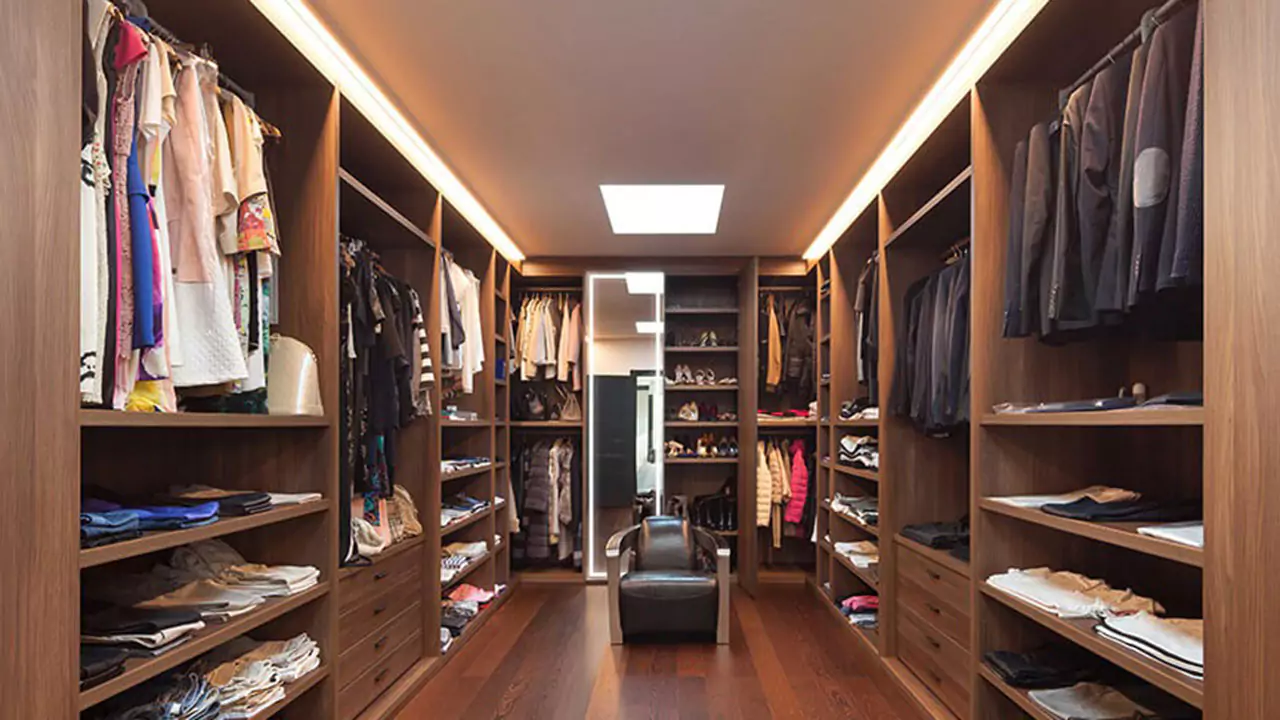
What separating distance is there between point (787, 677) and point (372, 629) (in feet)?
6.80

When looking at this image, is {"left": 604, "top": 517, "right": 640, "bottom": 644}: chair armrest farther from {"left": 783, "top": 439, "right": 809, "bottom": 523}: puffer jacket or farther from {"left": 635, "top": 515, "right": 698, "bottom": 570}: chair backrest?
{"left": 783, "top": 439, "right": 809, "bottom": 523}: puffer jacket

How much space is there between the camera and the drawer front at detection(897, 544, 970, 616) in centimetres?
312

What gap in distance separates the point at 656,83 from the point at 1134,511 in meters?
2.16

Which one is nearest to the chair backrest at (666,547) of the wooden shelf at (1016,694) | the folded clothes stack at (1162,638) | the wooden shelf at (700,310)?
the wooden shelf at (700,310)

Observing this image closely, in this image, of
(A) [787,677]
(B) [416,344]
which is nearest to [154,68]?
(B) [416,344]

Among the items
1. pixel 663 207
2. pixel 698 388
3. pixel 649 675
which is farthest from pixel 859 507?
pixel 663 207

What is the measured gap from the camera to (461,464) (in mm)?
4898

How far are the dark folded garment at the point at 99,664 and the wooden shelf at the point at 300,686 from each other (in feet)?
2.30

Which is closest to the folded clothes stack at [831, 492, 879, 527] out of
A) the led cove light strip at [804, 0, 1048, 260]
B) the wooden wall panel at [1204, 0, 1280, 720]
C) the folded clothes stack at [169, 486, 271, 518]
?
the led cove light strip at [804, 0, 1048, 260]

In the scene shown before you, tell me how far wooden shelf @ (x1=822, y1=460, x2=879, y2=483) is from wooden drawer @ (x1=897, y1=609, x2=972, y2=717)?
0.77 meters

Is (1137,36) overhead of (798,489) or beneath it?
overhead

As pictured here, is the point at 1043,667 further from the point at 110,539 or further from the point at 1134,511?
the point at 110,539

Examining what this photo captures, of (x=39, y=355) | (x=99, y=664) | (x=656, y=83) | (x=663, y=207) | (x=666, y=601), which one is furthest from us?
(x=663, y=207)

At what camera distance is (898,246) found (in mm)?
4191
